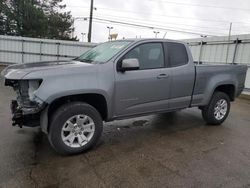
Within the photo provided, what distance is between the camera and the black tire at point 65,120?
3.46 metres

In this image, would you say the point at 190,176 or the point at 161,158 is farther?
the point at 161,158

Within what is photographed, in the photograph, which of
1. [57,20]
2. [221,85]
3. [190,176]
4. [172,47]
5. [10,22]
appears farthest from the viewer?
[57,20]

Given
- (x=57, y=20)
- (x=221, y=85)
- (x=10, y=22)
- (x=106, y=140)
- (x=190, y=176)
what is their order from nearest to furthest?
(x=190, y=176)
(x=106, y=140)
(x=221, y=85)
(x=10, y=22)
(x=57, y=20)

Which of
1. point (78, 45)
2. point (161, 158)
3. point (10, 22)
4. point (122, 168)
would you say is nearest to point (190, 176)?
point (161, 158)

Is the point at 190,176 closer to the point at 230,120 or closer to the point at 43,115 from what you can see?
the point at 43,115

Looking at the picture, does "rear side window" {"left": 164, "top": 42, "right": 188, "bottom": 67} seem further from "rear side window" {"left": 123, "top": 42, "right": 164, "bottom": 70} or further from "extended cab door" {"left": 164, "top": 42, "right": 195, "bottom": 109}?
"rear side window" {"left": 123, "top": 42, "right": 164, "bottom": 70}

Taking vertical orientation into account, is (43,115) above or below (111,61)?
below

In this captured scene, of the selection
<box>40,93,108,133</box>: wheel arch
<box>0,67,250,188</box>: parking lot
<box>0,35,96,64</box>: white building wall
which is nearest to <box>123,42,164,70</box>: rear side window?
<box>40,93,108,133</box>: wheel arch

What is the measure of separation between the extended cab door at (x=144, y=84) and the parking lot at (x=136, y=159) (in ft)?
2.28

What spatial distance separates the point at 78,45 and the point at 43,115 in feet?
43.6

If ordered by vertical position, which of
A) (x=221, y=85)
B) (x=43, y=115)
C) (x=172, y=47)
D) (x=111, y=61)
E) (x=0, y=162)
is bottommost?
(x=0, y=162)

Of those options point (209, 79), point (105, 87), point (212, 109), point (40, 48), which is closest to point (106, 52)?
point (105, 87)

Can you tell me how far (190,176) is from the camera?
3.19 meters

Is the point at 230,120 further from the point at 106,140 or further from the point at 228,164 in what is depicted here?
the point at 106,140
